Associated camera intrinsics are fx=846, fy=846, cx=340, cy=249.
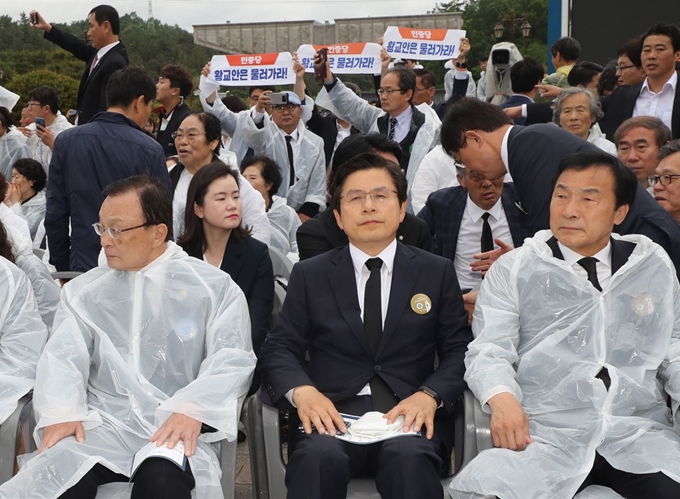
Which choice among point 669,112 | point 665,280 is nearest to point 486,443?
point 665,280

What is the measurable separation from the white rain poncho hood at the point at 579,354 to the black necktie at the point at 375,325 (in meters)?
0.33

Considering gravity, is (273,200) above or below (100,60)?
below

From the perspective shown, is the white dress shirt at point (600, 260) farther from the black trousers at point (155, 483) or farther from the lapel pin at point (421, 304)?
the black trousers at point (155, 483)

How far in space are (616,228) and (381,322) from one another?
1105 millimetres

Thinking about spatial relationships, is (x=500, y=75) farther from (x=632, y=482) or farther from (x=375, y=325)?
(x=632, y=482)

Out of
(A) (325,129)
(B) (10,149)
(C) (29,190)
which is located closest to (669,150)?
(A) (325,129)

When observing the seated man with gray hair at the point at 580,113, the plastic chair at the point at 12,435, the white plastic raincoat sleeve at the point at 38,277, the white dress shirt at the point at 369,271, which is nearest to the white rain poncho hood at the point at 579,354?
the white dress shirt at the point at 369,271

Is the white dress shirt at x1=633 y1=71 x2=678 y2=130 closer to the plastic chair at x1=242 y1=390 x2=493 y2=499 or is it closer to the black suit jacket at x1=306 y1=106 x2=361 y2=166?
the black suit jacket at x1=306 y1=106 x2=361 y2=166

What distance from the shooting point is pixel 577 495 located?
9.48ft

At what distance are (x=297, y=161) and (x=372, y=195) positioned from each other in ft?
13.5

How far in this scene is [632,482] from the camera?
9.41 feet

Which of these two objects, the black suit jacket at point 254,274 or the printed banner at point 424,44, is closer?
the black suit jacket at point 254,274

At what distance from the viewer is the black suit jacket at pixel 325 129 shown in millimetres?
8461

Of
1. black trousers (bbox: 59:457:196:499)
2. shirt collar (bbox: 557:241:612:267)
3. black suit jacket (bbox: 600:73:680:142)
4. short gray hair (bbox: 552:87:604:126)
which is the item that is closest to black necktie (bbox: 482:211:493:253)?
shirt collar (bbox: 557:241:612:267)
